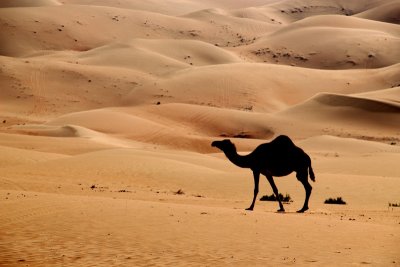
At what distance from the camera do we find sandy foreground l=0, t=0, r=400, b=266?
10.6 meters

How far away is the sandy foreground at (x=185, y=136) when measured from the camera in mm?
10602

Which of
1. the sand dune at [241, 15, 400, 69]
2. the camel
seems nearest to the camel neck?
the camel

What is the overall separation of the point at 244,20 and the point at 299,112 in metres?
92.1

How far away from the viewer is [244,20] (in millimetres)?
145375

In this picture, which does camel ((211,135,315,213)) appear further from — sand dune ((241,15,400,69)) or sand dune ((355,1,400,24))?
sand dune ((355,1,400,24))

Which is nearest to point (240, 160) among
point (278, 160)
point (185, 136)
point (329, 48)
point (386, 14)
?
point (278, 160)

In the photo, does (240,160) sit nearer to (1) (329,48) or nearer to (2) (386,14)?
(1) (329,48)

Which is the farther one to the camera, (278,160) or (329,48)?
(329,48)

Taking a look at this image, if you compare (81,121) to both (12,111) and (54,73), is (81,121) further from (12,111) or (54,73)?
(54,73)

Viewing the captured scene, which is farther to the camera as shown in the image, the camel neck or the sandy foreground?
the camel neck

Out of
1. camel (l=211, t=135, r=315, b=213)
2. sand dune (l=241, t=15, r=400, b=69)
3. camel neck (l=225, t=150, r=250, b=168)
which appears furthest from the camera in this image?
sand dune (l=241, t=15, r=400, b=69)

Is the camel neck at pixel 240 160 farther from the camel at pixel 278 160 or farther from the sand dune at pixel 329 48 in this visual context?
the sand dune at pixel 329 48

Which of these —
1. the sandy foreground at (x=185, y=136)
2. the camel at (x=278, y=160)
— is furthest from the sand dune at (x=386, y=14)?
the camel at (x=278, y=160)

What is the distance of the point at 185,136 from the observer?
155 ft
